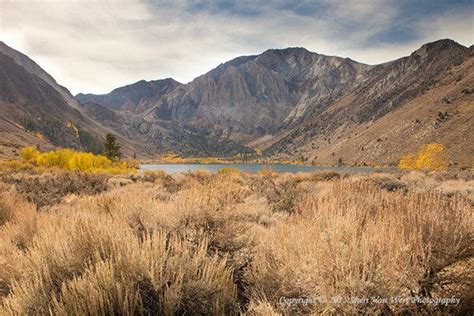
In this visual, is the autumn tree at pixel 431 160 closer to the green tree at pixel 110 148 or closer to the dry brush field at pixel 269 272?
the green tree at pixel 110 148

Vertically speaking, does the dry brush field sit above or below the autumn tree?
above

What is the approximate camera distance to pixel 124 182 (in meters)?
22.3

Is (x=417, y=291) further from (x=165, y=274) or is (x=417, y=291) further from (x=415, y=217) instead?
(x=165, y=274)

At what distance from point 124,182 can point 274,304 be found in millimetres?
20884

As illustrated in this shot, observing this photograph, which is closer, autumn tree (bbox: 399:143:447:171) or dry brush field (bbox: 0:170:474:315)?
dry brush field (bbox: 0:170:474:315)

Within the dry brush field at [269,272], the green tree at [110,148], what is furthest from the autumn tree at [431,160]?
the dry brush field at [269,272]

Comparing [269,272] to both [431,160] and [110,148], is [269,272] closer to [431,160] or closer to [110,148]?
[431,160]

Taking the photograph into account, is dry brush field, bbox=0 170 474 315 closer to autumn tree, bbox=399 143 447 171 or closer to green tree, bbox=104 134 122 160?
autumn tree, bbox=399 143 447 171

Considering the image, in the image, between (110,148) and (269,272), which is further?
(110,148)

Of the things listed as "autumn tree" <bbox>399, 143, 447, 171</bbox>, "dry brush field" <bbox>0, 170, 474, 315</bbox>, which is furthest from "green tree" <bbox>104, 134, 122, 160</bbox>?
"dry brush field" <bbox>0, 170, 474, 315</bbox>

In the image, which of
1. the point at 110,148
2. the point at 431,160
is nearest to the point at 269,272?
the point at 431,160

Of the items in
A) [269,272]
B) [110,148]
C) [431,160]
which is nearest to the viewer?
[269,272]

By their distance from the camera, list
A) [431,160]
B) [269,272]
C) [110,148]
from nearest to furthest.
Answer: [269,272] → [431,160] → [110,148]

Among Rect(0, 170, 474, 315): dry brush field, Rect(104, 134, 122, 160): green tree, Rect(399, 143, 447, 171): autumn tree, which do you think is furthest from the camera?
Rect(104, 134, 122, 160): green tree
